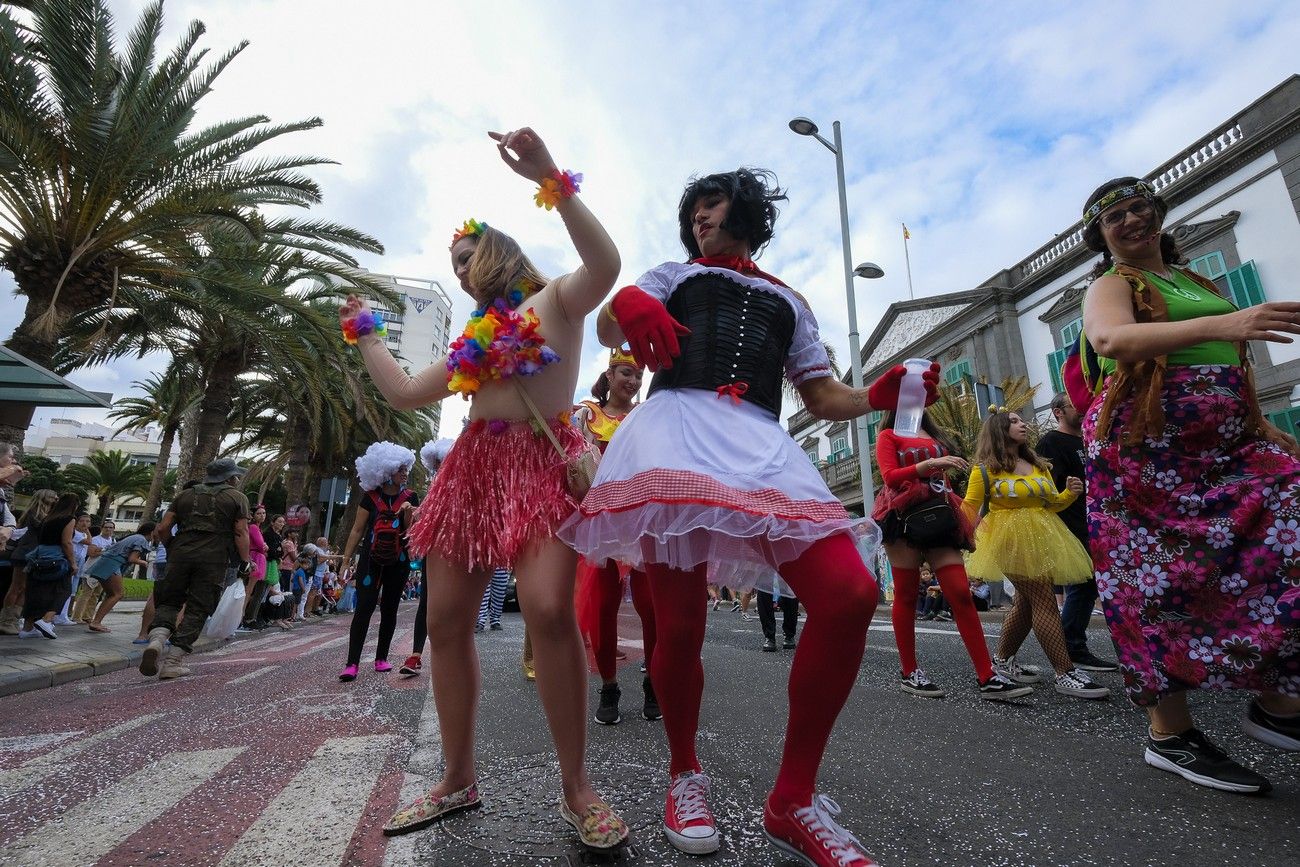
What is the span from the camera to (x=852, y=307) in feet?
51.4

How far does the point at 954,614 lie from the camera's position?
12.5ft

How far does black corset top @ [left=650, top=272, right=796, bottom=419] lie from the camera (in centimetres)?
214

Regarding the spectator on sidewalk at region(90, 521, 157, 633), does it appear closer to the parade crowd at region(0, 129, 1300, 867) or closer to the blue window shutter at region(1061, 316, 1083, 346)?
the parade crowd at region(0, 129, 1300, 867)

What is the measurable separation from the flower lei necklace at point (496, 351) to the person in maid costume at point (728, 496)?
214 millimetres

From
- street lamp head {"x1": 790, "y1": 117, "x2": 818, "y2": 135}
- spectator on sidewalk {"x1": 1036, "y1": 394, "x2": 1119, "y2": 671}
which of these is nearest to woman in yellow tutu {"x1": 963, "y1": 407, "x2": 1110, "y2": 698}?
spectator on sidewalk {"x1": 1036, "y1": 394, "x2": 1119, "y2": 671}

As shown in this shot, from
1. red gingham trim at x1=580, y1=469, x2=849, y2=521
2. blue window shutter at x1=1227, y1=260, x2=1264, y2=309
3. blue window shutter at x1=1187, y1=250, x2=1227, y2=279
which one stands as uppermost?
blue window shutter at x1=1187, y1=250, x2=1227, y2=279

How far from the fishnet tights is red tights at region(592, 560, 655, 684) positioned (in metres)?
2.09

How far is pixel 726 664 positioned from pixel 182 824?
12.5ft

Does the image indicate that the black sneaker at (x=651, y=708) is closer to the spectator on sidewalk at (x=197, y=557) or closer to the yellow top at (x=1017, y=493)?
the yellow top at (x=1017, y=493)

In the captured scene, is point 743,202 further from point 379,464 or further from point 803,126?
point 803,126

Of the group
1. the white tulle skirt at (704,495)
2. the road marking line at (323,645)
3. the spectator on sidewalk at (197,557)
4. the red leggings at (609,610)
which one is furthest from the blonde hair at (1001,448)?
the road marking line at (323,645)

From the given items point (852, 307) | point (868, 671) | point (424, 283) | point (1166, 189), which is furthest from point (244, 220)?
point (424, 283)

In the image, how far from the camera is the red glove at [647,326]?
1.97m

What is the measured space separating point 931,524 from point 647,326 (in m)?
2.63
